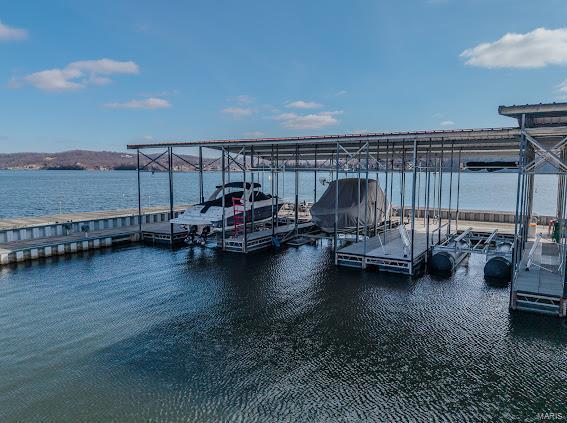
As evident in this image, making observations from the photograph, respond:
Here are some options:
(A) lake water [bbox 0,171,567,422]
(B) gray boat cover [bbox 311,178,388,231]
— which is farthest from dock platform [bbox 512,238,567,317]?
(B) gray boat cover [bbox 311,178,388,231]

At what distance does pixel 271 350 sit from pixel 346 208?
32.0 ft

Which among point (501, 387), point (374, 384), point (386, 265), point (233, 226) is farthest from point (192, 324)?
point (233, 226)

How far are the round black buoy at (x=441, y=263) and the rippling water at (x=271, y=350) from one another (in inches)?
28.2

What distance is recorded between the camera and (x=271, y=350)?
306 inches

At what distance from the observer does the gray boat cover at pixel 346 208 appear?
54.4ft

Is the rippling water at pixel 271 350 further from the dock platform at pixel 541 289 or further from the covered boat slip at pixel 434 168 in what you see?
the covered boat slip at pixel 434 168

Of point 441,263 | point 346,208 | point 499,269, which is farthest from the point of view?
point 346,208

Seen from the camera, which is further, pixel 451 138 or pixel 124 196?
pixel 124 196

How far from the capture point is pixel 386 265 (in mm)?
13312

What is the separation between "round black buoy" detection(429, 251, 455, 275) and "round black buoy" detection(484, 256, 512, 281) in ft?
3.51

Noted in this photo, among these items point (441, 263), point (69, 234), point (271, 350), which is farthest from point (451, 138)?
point (69, 234)

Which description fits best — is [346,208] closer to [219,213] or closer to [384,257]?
[384,257]

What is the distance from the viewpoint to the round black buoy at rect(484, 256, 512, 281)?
12.4m

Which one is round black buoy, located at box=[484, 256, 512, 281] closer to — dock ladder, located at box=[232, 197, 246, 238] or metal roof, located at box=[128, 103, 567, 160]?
metal roof, located at box=[128, 103, 567, 160]
